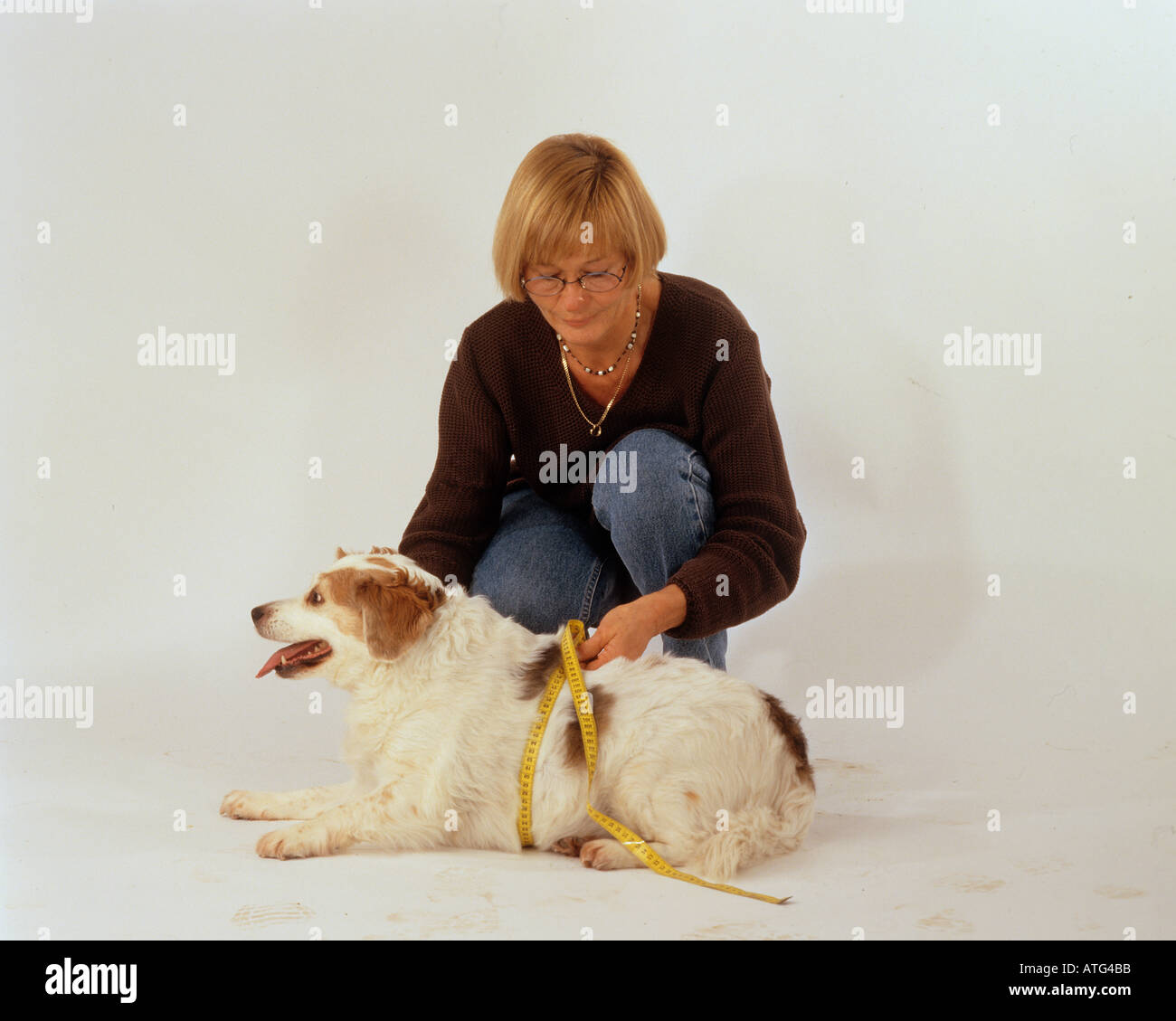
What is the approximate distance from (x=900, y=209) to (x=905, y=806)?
227 centimetres

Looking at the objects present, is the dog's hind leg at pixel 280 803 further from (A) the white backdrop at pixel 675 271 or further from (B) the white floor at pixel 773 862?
(A) the white backdrop at pixel 675 271

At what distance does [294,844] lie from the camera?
8.97 feet

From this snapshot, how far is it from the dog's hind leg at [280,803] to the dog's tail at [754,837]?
95cm

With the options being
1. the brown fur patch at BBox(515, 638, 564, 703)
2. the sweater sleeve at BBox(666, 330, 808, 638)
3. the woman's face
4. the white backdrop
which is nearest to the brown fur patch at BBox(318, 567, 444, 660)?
the brown fur patch at BBox(515, 638, 564, 703)

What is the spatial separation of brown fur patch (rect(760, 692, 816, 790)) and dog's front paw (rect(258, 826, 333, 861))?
3.68 ft

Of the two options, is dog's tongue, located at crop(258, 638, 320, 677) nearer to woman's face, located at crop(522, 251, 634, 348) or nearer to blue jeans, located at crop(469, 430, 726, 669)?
blue jeans, located at crop(469, 430, 726, 669)

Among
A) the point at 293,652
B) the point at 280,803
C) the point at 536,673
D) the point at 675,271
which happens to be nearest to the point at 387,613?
the point at 293,652

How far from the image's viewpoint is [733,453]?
10.8 ft

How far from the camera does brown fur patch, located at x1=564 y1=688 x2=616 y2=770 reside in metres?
2.85

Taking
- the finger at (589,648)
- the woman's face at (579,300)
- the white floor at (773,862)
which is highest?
the woman's face at (579,300)

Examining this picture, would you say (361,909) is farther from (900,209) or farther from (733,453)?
(900,209)

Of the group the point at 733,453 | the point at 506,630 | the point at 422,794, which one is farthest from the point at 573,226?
the point at 422,794

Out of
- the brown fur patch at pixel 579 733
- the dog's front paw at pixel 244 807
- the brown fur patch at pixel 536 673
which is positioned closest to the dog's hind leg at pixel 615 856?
the brown fur patch at pixel 579 733

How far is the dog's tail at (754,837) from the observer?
270 centimetres
